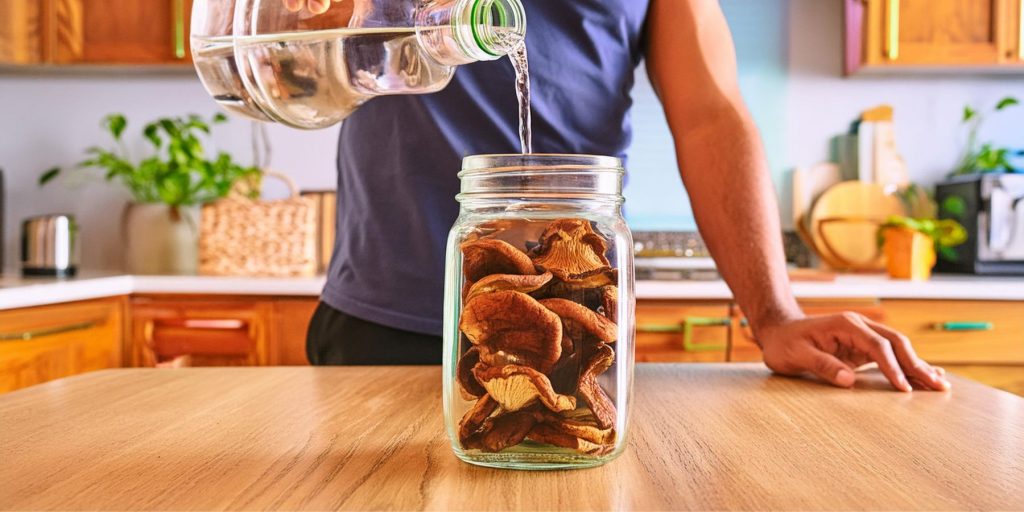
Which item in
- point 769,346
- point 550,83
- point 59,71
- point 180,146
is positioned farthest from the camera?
point 59,71

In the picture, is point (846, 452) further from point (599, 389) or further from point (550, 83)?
Result: point (550, 83)

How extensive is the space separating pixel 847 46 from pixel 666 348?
116 centimetres

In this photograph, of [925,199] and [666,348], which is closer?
[666,348]

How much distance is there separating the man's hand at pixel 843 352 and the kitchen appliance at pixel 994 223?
182 centimetres

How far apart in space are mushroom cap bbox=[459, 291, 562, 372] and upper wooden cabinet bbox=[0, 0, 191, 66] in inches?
90.8

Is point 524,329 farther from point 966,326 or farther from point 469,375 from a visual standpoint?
point 966,326

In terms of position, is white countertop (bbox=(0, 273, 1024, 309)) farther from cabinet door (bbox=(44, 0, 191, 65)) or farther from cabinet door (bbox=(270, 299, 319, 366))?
cabinet door (bbox=(44, 0, 191, 65))

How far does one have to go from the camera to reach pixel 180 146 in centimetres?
258

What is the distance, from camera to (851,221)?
8.66 feet

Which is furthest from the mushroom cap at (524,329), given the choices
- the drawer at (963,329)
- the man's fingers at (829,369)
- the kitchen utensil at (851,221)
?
the kitchen utensil at (851,221)

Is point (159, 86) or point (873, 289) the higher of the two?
point (159, 86)

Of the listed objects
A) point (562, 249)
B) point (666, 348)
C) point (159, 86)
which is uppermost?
point (159, 86)

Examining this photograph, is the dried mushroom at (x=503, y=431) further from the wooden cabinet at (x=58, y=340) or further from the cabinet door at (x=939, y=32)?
the cabinet door at (x=939, y=32)

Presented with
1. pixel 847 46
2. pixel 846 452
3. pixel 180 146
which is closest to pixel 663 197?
pixel 847 46
